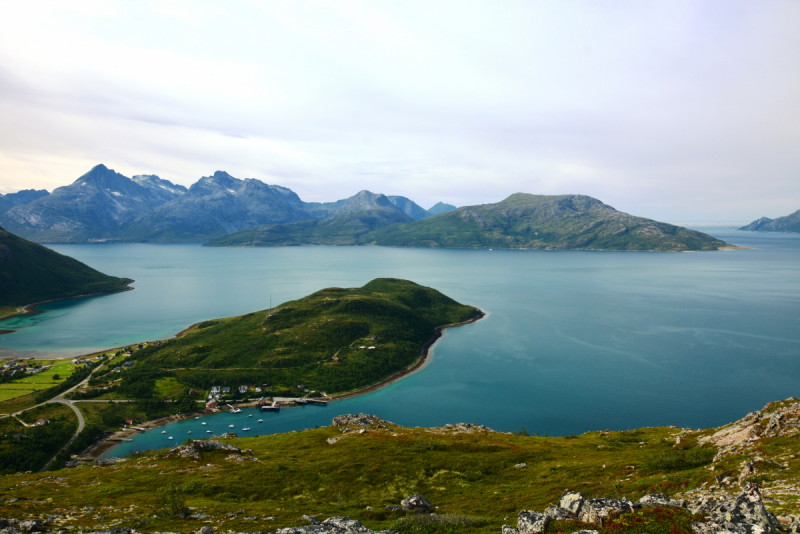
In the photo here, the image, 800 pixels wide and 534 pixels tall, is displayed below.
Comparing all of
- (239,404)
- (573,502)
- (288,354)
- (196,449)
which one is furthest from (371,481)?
(288,354)

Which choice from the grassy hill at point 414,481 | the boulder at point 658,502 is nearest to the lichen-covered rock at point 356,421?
the grassy hill at point 414,481

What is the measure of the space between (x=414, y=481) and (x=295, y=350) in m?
115

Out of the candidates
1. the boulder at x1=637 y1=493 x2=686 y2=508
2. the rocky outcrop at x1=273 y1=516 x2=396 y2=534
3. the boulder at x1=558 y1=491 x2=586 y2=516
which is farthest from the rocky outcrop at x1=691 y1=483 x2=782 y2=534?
the rocky outcrop at x1=273 y1=516 x2=396 y2=534

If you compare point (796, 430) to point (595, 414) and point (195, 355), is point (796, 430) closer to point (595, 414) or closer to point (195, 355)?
point (595, 414)

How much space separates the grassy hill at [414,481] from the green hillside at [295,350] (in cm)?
7616

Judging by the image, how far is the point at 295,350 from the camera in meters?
147

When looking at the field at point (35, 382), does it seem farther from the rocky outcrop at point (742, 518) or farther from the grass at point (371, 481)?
the rocky outcrop at point (742, 518)

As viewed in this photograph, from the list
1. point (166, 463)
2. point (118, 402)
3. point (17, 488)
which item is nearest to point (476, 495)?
point (166, 463)

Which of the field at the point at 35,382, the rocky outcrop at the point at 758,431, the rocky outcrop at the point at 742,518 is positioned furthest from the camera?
the field at the point at 35,382

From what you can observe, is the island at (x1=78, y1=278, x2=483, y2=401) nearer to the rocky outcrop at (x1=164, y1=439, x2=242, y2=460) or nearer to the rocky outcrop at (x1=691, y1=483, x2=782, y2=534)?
the rocky outcrop at (x1=164, y1=439, x2=242, y2=460)

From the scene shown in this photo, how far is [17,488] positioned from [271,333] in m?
121

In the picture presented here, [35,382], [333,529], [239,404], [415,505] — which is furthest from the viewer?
[35,382]

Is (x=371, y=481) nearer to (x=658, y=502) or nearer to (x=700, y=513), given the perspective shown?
(x=658, y=502)

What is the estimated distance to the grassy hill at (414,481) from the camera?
1006 inches
